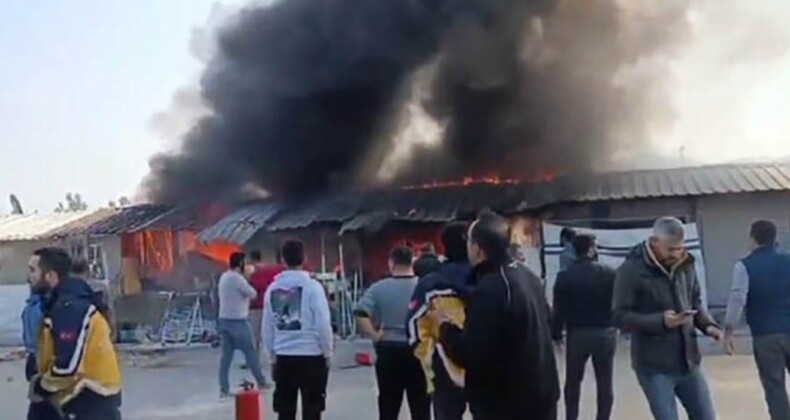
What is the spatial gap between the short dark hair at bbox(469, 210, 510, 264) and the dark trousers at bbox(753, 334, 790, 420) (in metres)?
2.92

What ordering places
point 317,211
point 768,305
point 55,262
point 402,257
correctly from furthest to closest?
point 317,211 < point 402,257 < point 768,305 < point 55,262

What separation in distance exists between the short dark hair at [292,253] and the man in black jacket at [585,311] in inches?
73.3

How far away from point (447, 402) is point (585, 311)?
6.27 feet

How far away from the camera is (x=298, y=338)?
697 centimetres

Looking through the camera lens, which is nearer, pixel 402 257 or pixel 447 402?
pixel 447 402

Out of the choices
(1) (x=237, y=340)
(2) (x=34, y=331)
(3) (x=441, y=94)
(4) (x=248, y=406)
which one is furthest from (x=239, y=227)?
(2) (x=34, y=331)

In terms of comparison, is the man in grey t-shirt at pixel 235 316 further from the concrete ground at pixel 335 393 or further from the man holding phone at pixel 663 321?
the man holding phone at pixel 663 321

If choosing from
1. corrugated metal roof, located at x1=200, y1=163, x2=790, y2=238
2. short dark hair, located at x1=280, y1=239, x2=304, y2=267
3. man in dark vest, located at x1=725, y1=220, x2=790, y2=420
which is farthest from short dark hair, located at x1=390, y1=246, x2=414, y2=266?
corrugated metal roof, located at x1=200, y1=163, x2=790, y2=238

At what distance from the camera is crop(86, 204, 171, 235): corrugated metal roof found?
21.9 metres

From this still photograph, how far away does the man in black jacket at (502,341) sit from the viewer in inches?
160

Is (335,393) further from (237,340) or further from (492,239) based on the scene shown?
(492,239)

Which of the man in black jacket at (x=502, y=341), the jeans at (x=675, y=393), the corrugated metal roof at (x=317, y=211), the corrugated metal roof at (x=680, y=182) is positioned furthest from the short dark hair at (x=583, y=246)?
the corrugated metal roof at (x=317, y=211)

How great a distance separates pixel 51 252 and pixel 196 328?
14.6m

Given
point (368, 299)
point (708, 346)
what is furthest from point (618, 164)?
point (368, 299)
